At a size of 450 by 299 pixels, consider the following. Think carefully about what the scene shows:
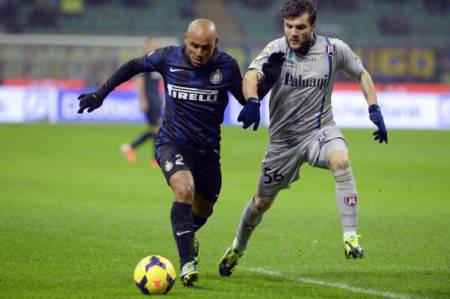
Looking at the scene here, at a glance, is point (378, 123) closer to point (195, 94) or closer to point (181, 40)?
point (195, 94)

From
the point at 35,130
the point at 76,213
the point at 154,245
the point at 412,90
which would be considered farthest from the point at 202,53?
the point at 412,90

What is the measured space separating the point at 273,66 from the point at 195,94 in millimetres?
678

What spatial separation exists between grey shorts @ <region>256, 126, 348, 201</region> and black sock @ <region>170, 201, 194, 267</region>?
0.91 m

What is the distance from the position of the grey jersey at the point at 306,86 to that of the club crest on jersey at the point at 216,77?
34 centimetres

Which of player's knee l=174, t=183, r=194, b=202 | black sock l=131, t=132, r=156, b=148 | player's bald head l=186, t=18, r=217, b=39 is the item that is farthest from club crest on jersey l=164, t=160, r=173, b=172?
black sock l=131, t=132, r=156, b=148

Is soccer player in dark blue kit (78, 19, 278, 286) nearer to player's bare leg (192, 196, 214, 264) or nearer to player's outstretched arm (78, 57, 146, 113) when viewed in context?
player's outstretched arm (78, 57, 146, 113)

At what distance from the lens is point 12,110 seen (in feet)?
105

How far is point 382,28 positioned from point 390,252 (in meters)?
32.5

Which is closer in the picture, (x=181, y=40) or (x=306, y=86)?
(x=306, y=86)

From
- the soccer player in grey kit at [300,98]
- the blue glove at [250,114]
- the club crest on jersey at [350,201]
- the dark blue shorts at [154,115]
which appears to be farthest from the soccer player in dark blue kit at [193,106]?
the dark blue shorts at [154,115]

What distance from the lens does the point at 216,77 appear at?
25.1 feet

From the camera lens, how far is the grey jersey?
774cm

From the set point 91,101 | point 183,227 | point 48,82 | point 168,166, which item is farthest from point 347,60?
point 48,82

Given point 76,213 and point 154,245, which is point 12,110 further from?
point 154,245
